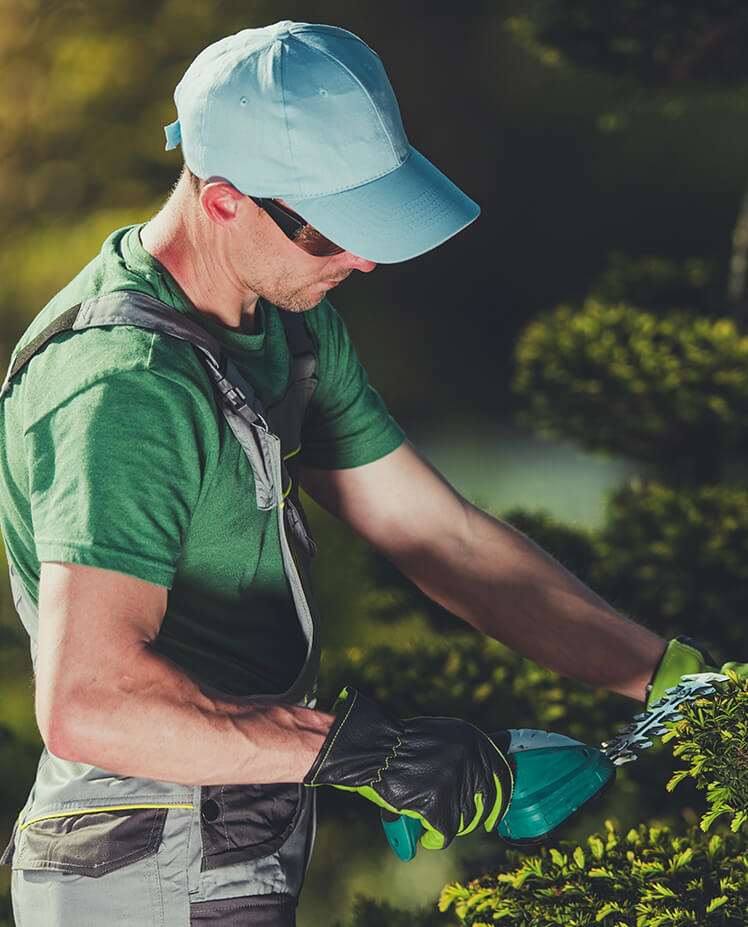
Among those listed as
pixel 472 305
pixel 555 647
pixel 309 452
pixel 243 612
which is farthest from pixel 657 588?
pixel 472 305

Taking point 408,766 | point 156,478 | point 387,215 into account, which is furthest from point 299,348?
point 408,766

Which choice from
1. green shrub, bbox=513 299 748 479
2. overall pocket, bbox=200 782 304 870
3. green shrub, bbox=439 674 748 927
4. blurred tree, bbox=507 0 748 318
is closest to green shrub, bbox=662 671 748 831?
green shrub, bbox=439 674 748 927

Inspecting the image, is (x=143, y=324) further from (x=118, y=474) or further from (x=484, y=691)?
(x=484, y=691)

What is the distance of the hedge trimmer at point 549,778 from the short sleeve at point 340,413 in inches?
14.6

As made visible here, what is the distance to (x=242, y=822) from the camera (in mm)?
1073

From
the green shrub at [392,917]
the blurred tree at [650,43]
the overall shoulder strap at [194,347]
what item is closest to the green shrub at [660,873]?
the overall shoulder strap at [194,347]

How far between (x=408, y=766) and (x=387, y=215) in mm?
478

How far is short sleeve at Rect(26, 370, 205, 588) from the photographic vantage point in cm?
90

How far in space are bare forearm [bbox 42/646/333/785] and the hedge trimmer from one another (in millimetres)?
Answer: 138

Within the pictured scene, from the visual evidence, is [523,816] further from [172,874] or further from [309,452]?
[309,452]

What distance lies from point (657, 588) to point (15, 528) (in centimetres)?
132

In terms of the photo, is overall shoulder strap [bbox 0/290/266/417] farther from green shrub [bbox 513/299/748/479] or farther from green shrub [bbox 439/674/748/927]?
green shrub [bbox 513/299/748/479]

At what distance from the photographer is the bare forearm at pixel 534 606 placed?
126cm

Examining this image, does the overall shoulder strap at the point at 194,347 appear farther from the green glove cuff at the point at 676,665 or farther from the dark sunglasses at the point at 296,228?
the green glove cuff at the point at 676,665
